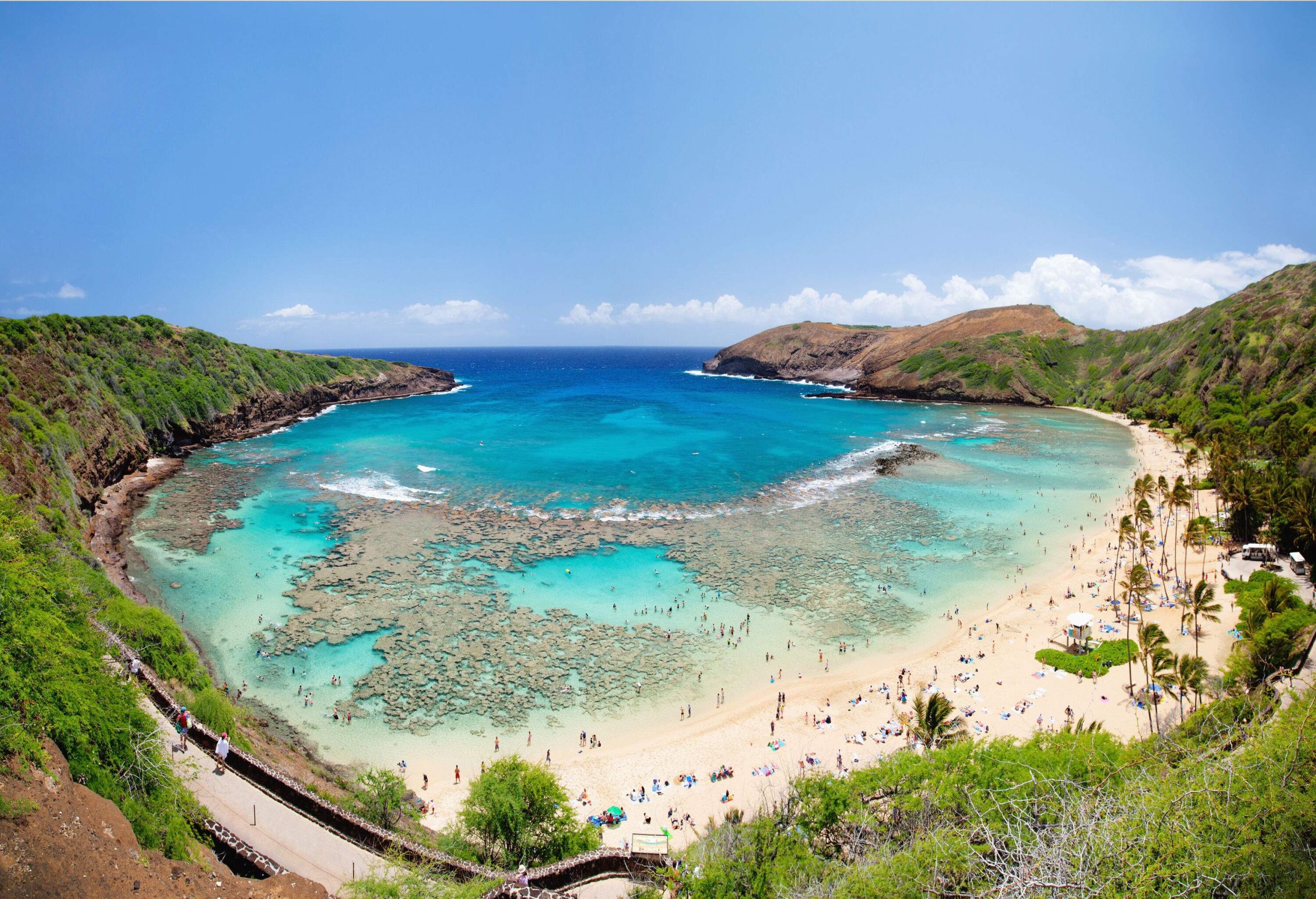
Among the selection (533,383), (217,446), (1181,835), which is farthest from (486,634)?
(533,383)

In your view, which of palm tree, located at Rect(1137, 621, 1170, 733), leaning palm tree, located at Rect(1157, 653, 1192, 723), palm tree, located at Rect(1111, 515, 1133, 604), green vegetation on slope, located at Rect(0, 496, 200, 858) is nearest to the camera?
green vegetation on slope, located at Rect(0, 496, 200, 858)

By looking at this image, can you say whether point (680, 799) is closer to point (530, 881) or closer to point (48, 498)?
point (530, 881)

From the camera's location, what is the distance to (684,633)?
3322 cm

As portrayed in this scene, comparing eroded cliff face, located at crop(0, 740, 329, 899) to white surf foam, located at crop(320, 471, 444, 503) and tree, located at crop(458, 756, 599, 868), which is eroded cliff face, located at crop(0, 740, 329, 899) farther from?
white surf foam, located at crop(320, 471, 444, 503)

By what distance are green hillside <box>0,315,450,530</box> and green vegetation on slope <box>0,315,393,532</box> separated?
0.11m

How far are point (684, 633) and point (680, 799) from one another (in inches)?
453

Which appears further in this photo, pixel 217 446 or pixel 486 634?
pixel 217 446

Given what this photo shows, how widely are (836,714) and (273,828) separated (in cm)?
Answer: 2155

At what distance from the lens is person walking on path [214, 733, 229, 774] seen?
1867 centimetres

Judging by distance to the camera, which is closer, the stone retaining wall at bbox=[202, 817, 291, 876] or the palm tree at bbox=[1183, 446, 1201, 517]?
the stone retaining wall at bbox=[202, 817, 291, 876]

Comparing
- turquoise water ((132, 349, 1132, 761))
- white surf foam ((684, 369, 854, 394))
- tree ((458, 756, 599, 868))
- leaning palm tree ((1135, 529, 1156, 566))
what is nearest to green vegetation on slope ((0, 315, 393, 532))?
turquoise water ((132, 349, 1132, 761))

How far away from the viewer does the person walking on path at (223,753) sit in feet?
61.3

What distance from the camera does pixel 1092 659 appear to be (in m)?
29.2

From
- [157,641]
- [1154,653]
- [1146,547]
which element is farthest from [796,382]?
[157,641]
